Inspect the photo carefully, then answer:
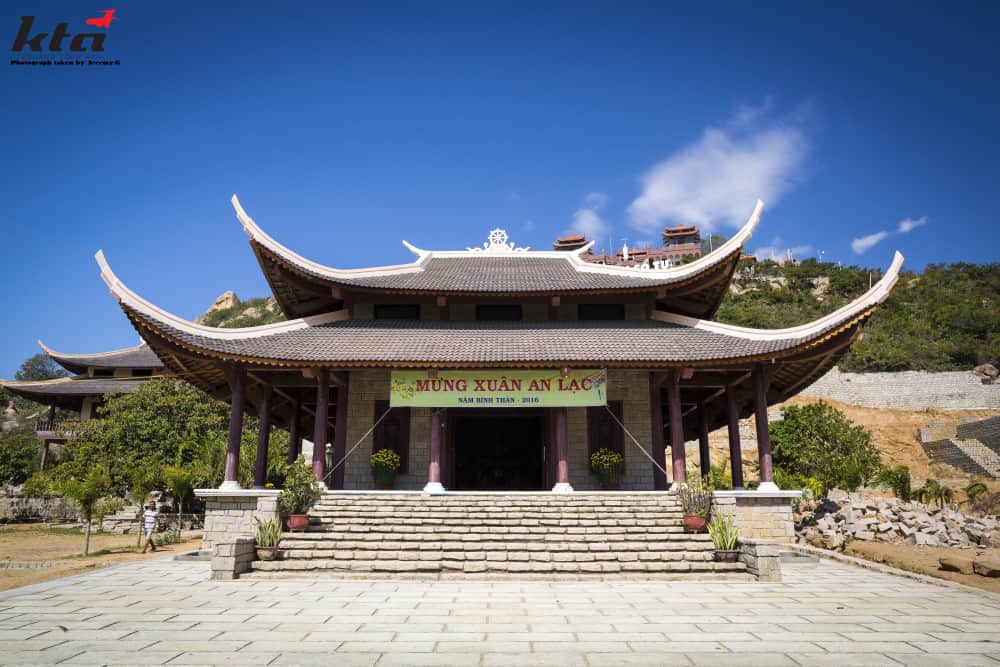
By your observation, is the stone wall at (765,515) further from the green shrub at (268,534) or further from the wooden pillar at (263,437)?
the wooden pillar at (263,437)

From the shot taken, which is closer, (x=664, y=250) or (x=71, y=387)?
(x=71, y=387)

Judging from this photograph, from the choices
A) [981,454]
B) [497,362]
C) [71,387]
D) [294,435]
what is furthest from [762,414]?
[71,387]

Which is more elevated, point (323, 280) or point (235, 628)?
point (323, 280)

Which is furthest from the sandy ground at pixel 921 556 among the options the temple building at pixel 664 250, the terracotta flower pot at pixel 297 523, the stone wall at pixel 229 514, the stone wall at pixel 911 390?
the temple building at pixel 664 250

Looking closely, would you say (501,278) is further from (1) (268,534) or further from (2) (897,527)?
(2) (897,527)

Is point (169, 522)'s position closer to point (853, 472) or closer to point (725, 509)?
point (725, 509)

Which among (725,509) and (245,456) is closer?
(725,509)

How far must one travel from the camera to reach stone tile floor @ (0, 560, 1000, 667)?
5.34 m

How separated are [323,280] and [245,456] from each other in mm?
14709

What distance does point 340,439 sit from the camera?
16312 mm

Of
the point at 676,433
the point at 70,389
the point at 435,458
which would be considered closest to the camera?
the point at 435,458

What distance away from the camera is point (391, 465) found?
15320 mm

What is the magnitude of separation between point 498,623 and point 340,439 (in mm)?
10668

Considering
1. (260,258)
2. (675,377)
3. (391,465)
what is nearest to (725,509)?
(675,377)
